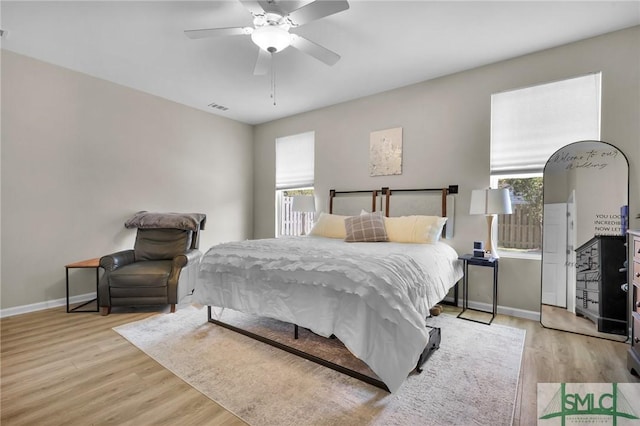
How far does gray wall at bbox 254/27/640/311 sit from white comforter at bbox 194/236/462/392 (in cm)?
95

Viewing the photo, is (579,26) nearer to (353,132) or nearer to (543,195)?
(543,195)

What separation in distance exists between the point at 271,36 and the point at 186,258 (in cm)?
259

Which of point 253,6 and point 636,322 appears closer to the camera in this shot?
point 636,322

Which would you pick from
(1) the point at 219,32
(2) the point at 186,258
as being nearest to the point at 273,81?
(1) the point at 219,32

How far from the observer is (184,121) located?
4.82 metres

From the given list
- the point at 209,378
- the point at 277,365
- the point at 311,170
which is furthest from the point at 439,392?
the point at 311,170

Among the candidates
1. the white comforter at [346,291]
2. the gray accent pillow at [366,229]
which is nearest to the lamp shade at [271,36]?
the white comforter at [346,291]

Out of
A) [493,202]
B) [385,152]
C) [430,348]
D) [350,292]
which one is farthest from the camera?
[385,152]

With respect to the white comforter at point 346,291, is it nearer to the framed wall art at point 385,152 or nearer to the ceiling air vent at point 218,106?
the framed wall art at point 385,152

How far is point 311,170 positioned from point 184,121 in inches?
88.4

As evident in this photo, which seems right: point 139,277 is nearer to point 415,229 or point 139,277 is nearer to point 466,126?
point 415,229

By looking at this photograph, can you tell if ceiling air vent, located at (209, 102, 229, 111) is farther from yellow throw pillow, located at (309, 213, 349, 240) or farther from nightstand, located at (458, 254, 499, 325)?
nightstand, located at (458, 254, 499, 325)

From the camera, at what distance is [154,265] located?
3.53m

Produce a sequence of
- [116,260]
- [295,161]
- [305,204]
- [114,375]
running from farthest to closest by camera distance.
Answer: [295,161], [305,204], [116,260], [114,375]
